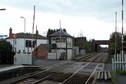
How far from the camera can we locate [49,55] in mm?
Answer: 56125

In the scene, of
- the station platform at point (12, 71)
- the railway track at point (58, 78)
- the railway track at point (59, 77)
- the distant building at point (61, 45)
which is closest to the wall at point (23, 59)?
the railway track at point (59, 77)

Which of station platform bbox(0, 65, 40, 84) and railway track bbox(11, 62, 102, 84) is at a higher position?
station platform bbox(0, 65, 40, 84)

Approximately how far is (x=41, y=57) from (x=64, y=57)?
18.3 feet

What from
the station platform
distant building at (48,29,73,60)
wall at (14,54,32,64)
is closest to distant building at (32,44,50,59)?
distant building at (48,29,73,60)

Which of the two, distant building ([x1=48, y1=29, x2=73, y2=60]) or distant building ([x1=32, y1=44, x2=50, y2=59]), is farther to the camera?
distant building ([x1=32, y1=44, x2=50, y2=59])

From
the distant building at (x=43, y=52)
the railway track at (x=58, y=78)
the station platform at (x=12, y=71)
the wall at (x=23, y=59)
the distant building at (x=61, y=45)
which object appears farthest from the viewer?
the distant building at (x=43, y=52)

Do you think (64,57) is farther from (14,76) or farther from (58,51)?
(14,76)

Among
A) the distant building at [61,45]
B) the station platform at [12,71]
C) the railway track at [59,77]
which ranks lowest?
the railway track at [59,77]

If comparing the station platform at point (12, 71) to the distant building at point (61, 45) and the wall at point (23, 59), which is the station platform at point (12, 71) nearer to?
the wall at point (23, 59)

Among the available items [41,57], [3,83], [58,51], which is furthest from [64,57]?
[3,83]

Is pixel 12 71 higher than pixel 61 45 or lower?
lower

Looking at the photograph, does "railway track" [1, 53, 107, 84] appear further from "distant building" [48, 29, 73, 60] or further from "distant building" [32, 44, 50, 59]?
"distant building" [32, 44, 50, 59]

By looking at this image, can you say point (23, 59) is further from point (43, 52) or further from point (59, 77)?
point (43, 52)

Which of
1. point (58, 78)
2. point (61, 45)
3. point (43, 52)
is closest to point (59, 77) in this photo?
point (58, 78)
